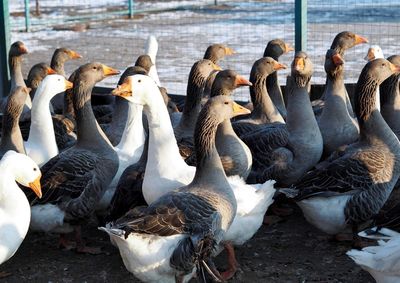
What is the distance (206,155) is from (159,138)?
23.6 inches

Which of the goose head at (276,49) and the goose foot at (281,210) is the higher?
the goose head at (276,49)

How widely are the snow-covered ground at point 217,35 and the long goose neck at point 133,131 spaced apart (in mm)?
4856

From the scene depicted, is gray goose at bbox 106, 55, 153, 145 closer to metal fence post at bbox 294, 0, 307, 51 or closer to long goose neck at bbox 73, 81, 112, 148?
long goose neck at bbox 73, 81, 112, 148

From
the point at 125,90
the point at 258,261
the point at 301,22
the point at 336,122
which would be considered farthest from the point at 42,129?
the point at 301,22

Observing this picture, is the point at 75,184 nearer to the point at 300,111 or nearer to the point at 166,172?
the point at 166,172

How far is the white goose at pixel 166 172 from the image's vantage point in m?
6.99

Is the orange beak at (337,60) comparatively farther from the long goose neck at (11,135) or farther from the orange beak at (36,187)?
the orange beak at (36,187)

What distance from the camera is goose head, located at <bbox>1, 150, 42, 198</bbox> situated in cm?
688

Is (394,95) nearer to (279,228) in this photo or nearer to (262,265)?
(279,228)

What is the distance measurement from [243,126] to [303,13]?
7.85 ft

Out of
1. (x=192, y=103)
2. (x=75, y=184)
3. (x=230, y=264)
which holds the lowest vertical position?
(x=230, y=264)

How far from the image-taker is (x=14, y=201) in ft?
22.2

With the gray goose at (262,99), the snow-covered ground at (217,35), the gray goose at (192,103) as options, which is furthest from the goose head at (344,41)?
the snow-covered ground at (217,35)

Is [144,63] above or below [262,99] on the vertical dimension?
above
